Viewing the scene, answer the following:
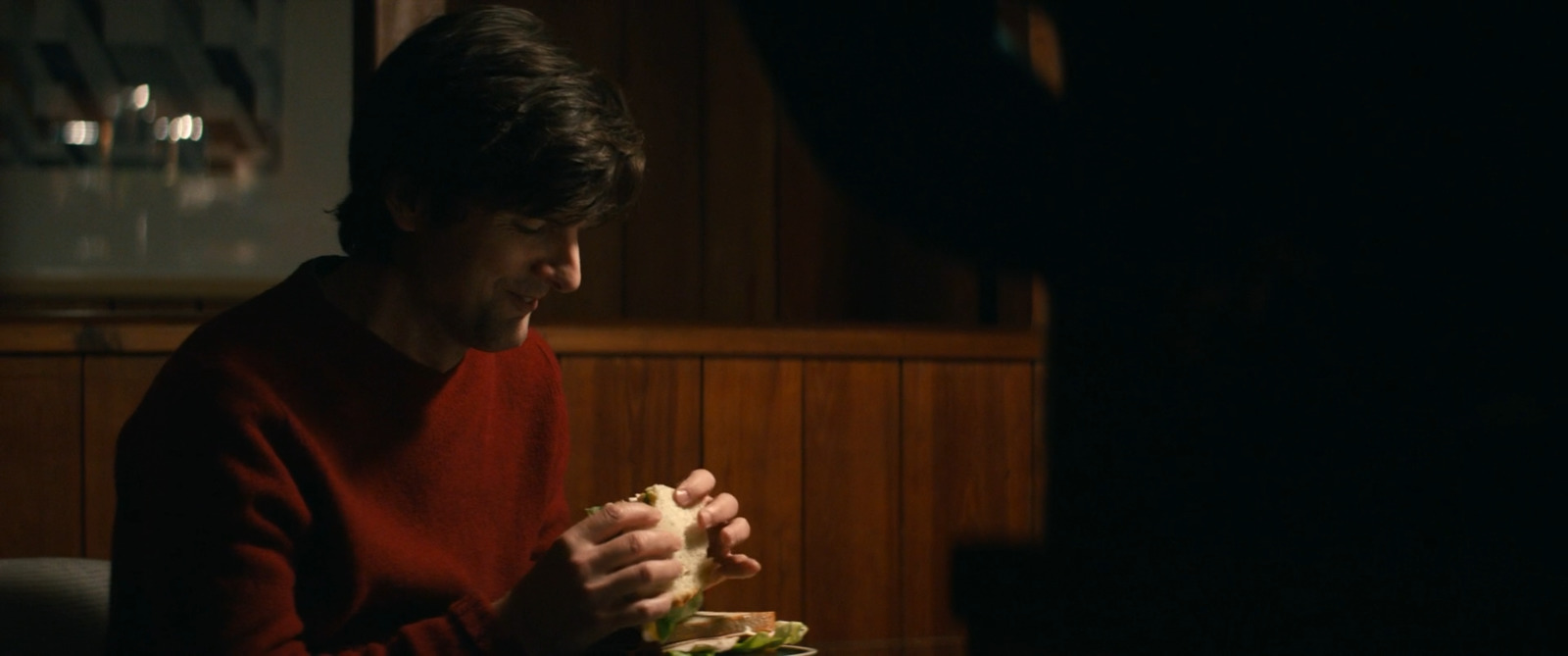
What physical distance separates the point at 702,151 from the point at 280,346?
1.38 meters

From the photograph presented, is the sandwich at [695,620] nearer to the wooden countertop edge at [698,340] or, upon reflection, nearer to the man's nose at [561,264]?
the man's nose at [561,264]

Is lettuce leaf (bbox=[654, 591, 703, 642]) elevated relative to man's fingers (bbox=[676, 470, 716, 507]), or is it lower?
lower

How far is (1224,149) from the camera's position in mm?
385

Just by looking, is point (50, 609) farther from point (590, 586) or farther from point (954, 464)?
point (954, 464)

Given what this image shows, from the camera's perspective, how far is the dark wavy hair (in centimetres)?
108

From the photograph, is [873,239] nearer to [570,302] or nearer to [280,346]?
[570,302]

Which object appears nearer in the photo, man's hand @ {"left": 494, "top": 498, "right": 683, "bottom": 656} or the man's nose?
man's hand @ {"left": 494, "top": 498, "right": 683, "bottom": 656}

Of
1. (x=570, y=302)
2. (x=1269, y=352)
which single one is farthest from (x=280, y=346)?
(x=570, y=302)

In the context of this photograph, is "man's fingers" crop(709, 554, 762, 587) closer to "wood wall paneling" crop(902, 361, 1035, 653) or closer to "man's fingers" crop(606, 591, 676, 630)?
"man's fingers" crop(606, 591, 676, 630)

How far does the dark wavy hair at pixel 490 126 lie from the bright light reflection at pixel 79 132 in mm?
1059

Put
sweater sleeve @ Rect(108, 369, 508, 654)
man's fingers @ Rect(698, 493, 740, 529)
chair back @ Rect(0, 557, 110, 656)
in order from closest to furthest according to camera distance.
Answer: sweater sleeve @ Rect(108, 369, 508, 654) → chair back @ Rect(0, 557, 110, 656) → man's fingers @ Rect(698, 493, 740, 529)

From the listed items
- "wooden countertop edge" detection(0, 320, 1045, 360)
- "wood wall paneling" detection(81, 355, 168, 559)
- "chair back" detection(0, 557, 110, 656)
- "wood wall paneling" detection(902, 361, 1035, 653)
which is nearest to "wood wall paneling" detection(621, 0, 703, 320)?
"wooden countertop edge" detection(0, 320, 1045, 360)

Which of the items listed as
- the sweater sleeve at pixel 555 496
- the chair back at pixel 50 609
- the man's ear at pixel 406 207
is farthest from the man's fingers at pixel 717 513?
the chair back at pixel 50 609

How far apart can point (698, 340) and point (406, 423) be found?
38.1 inches
